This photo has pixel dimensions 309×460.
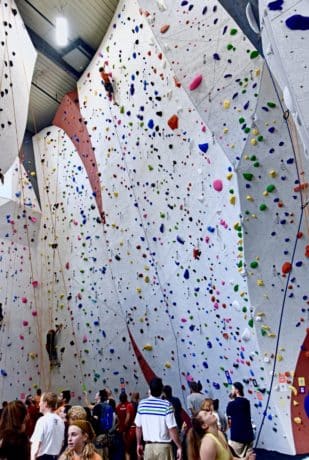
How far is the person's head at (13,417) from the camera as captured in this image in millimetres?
2020

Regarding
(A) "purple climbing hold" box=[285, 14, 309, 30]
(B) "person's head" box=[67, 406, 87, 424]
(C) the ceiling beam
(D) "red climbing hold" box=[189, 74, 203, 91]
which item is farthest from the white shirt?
(C) the ceiling beam

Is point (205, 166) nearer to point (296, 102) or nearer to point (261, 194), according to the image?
point (261, 194)

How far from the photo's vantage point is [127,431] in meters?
4.51

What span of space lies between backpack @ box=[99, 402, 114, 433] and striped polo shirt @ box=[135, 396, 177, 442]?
52.4 inches

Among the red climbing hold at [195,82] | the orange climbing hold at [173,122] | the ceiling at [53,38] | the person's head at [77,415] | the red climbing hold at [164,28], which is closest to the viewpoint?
the person's head at [77,415]

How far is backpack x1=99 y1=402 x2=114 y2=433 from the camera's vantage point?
4164 millimetres

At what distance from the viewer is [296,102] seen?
8.52ft

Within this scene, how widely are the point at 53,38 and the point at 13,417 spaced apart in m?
7.09

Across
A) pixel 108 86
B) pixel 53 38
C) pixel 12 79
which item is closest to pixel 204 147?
pixel 108 86

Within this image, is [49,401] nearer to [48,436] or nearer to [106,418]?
[48,436]

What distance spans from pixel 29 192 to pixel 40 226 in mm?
733

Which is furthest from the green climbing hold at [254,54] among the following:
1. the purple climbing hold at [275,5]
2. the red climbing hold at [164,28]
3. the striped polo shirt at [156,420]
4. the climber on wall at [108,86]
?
the striped polo shirt at [156,420]

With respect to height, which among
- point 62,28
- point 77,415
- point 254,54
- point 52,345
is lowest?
point 77,415

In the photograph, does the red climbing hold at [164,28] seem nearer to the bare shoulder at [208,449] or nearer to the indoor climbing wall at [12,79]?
the indoor climbing wall at [12,79]
